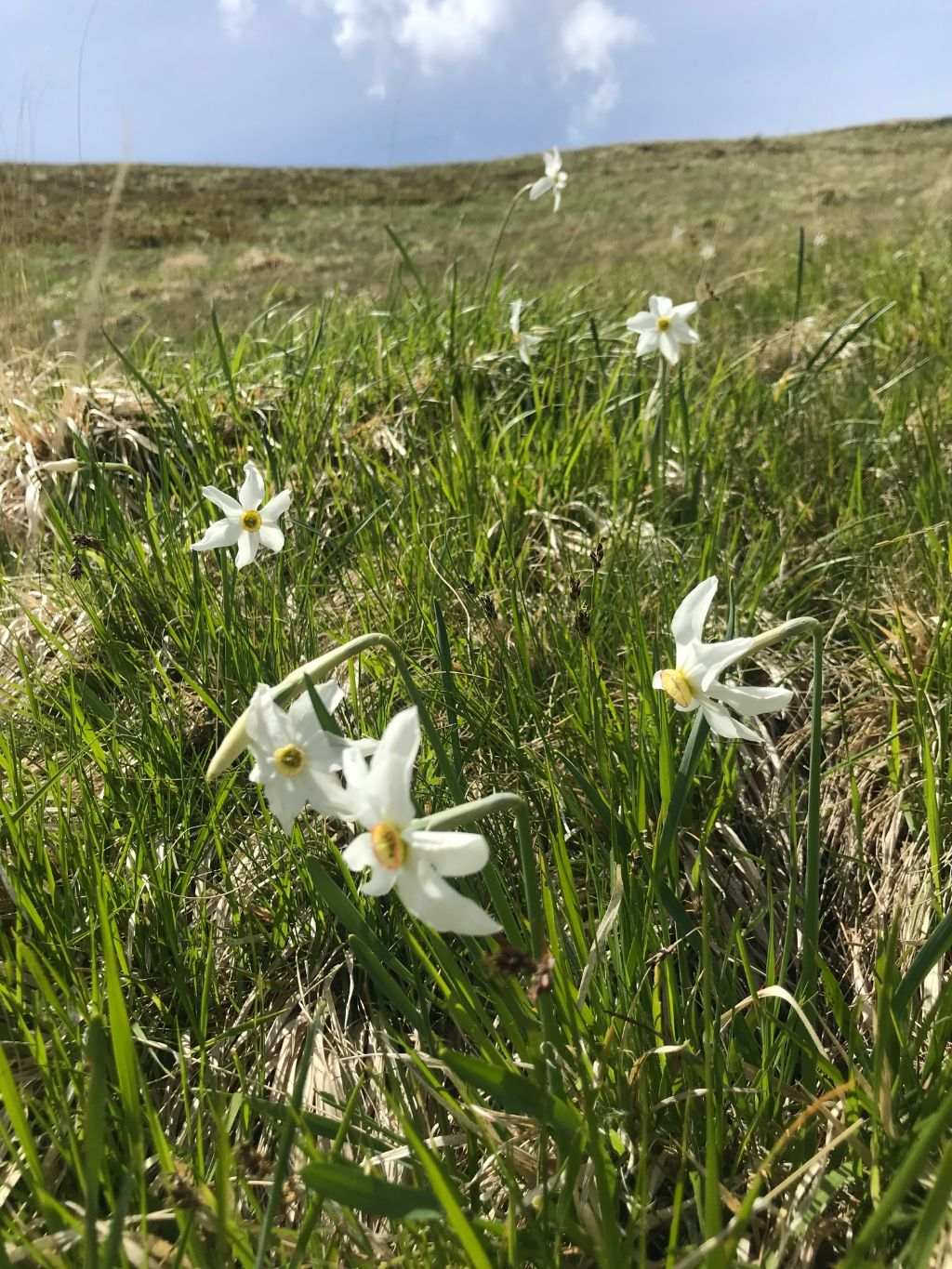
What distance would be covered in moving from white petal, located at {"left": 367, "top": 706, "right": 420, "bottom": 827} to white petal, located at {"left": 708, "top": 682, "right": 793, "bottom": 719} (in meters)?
0.50

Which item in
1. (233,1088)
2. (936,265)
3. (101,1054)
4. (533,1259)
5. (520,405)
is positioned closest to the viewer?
(101,1054)

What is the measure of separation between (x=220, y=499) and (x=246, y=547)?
0.11m

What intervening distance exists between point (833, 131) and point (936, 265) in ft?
128

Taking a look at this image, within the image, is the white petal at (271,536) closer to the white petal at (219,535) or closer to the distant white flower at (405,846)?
the white petal at (219,535)

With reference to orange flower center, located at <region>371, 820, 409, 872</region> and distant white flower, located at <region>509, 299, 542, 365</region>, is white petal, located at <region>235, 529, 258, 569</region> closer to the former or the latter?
orange flower center, located at <region>371, 820, 409, 872</region>

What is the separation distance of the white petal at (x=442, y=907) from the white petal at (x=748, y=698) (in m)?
0.51

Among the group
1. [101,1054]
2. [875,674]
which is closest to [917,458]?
[875,674]

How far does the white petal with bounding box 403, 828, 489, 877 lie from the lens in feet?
2.56

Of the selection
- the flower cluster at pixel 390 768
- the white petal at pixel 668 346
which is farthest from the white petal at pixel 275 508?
the white petal at pixel 668 346

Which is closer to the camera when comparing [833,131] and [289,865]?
[289,865]

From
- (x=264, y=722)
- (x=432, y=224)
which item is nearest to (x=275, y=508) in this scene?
(x=264, y=722)

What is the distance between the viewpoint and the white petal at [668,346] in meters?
2.59

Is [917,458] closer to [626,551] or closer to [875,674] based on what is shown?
[875,674]

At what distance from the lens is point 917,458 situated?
9.67 ft
